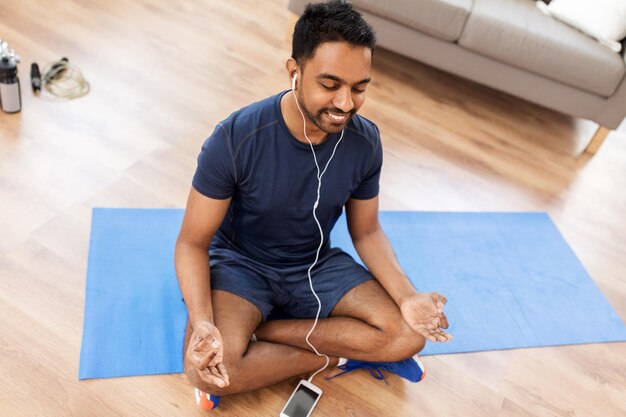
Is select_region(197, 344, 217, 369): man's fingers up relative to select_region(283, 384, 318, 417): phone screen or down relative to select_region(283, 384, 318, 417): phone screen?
up

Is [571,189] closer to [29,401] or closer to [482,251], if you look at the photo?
[482,251]

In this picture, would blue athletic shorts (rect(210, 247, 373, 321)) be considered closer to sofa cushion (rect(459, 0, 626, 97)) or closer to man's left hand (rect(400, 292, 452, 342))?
man's left hand (rect(400, 292, 452, 342))

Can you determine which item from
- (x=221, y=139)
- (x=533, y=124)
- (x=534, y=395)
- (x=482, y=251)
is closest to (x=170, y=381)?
(x=221, y=139)

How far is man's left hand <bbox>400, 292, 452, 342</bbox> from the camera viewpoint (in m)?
1.48

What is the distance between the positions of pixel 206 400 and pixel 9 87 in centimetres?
149

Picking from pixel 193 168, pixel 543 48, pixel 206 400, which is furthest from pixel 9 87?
pixel 543 48

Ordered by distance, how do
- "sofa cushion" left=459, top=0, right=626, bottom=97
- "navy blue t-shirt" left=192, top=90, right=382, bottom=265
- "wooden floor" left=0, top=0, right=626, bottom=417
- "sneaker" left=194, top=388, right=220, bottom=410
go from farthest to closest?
"sofa cushion" left=459, top=0, right=626, bottom=97 < "wooden floor" left=0, top=0, right=626, bottom=417 < "sneaker" left=194, top=388, right=220, bottom=410 < "navy blue t-shirt" left=192, top=90, right=382, bottom=265

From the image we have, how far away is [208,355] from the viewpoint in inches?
50.6

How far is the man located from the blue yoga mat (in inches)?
9.6

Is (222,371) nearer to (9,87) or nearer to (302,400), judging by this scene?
(302,400)

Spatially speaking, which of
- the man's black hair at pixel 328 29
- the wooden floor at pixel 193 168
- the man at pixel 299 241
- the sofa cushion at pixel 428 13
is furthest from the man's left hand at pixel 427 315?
the sofa cushion at pixel 428 13

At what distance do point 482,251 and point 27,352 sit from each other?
1566 millimetres

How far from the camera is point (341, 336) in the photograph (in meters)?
1.58

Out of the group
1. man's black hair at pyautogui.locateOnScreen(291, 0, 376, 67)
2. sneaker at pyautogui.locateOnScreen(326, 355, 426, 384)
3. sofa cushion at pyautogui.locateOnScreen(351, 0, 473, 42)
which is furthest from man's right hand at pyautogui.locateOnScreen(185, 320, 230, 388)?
sofa cushion at pyautogui.locateOnScreen(351, 0, 473, 42)
